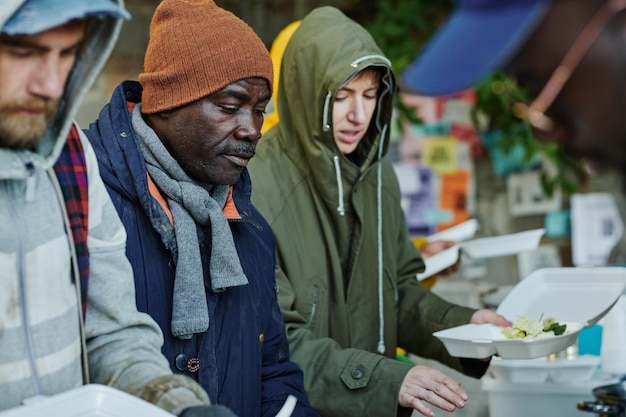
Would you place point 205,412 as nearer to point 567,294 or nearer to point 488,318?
point 488,318

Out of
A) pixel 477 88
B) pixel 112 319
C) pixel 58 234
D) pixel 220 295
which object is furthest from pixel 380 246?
pixel 477 88

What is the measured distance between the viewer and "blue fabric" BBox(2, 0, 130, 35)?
117 centimetres

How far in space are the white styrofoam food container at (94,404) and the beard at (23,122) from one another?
34 centimetres

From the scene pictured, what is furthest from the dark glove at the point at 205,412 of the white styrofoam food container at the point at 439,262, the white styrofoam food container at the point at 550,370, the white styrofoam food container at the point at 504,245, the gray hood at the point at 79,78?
the white styrofoam food container at the point at 504,245

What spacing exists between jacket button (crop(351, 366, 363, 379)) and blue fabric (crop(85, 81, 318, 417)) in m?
0.21

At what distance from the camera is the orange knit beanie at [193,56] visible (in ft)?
6.10

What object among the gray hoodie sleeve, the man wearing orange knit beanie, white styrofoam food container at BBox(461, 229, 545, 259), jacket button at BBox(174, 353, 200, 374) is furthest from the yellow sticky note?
the gray hoodie sleeve

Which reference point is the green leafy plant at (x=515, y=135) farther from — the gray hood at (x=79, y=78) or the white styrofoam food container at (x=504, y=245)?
the gray hood at (x=79, y=78)

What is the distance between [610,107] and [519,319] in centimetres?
59

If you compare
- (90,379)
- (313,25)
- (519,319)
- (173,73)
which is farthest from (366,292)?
(90,379)

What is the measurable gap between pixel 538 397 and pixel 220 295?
1181 millimetres

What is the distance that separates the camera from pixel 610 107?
2.30m

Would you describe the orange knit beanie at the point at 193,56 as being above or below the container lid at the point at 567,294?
above

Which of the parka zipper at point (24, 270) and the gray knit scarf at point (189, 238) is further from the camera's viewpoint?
the gray knit scarf at point (189, 238)
